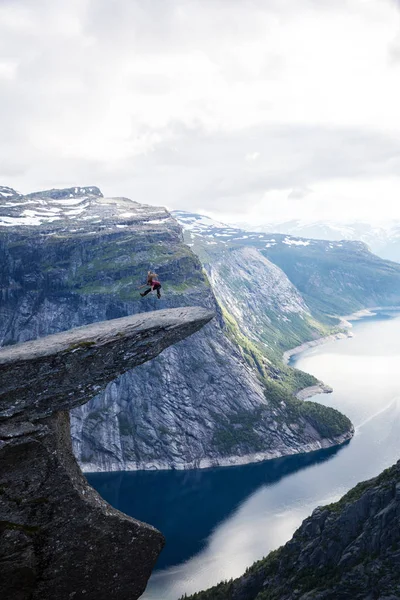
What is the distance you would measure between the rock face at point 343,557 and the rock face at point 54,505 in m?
36.6

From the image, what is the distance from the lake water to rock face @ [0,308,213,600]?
7688cm

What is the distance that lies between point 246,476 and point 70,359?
13487 centimetres

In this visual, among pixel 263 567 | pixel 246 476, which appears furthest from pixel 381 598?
pixel 246 476

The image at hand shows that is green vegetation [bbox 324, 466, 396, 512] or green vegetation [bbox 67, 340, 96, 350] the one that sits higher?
green vegetation [bbox 67, 340, 96, 350]

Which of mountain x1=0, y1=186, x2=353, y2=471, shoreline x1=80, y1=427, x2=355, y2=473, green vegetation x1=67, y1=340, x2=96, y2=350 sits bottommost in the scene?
shoreline x1=80, y1=427, x2=355, y2=473

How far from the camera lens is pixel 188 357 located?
17538 cm

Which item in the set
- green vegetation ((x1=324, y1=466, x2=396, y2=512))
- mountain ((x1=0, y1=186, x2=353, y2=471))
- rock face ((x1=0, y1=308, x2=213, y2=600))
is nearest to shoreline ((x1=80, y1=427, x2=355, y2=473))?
mountain ((x1=0, y1=186, x2=353, y2=471))

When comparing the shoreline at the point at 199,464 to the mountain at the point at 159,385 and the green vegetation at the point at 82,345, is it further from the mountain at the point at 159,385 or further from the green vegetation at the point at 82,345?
the green vegetation at the point at 82,345

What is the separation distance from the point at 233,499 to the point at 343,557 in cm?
7755

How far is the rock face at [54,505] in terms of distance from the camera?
1498 centimetres

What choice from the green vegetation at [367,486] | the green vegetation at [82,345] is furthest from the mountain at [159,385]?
the green vegetation at [82,345]

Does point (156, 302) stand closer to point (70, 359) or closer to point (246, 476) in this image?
point (246, 476)

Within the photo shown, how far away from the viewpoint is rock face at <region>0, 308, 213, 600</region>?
14977mm

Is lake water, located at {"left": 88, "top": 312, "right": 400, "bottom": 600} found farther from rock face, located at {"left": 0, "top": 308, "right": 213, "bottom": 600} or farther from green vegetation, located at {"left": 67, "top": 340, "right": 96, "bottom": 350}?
green vegetation, located at {"left": 67, "top": 340, "right": 96, "bottom": 350}
